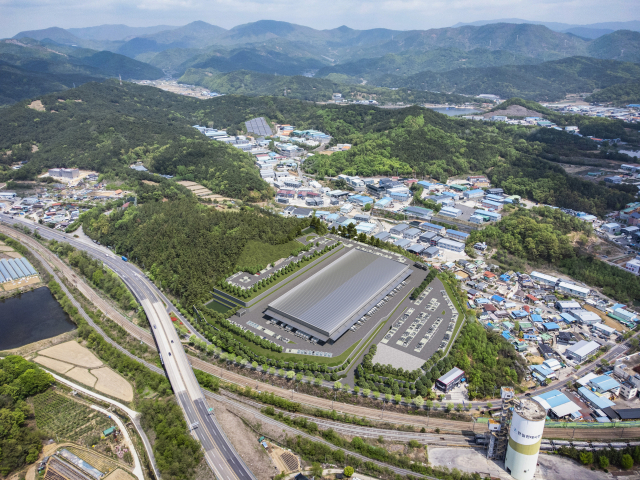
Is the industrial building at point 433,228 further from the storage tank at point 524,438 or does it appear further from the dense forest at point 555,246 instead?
the storage tank at point 524,438

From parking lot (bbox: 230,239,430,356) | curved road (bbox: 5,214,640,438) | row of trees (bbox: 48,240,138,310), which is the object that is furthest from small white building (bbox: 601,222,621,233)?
row of trees (bbox: 48,240,138,310)

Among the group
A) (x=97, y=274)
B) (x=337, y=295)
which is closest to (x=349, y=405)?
(x=337, y=295)

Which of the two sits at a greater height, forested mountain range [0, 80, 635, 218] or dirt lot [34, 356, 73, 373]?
forested mountain range [0, 80, 635, 218]

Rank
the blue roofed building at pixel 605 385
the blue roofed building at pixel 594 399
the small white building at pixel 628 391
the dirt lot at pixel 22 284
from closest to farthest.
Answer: the blue roofed building at pixel 594 399 < the small white building at pixel 628 391 < the blue roofed building at pixel 605 385 < the dirt lot at pixel 22 284

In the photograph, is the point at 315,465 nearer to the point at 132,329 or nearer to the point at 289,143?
the point at 132,329

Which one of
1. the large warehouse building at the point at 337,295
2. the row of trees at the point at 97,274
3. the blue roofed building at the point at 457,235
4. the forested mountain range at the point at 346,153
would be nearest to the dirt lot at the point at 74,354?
the row of trees at the point at 97,274

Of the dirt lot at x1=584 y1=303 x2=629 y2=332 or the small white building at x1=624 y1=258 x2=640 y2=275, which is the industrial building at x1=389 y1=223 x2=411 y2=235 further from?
the small white building at x1=624 y1=258 x2=640 y2=275
